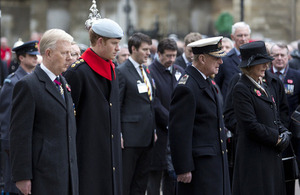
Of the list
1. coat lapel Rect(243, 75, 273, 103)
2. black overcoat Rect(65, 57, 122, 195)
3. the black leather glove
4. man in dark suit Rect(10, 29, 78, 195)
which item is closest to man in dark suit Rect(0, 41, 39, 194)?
black overcoat Rect(65, 57, 122, 195)

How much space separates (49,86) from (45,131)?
0.39 meters

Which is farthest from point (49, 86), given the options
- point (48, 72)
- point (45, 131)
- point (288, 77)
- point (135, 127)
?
point (288, 77)

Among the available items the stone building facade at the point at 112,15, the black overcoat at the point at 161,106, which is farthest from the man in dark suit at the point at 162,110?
the stone building facade at the point at 112,15

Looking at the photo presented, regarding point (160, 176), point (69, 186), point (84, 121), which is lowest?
point (160, 176)

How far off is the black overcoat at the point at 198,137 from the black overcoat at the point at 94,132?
61cm

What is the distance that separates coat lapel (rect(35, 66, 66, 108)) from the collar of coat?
0.74 meters

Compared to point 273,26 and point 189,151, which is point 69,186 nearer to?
point 189,151

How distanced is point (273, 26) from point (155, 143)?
1938cm

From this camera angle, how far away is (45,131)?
5.83 m

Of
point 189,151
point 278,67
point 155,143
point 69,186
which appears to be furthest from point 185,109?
point 278,67

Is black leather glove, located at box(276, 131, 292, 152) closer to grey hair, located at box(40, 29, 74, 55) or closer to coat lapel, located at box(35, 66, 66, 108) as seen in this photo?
coat lapel, located at box(35, 66, 66, 108)

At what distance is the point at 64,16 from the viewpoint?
102 feet

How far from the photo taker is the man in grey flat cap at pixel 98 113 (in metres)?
6.50

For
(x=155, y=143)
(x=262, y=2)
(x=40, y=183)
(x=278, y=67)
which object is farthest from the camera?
(x=262, y=2)
